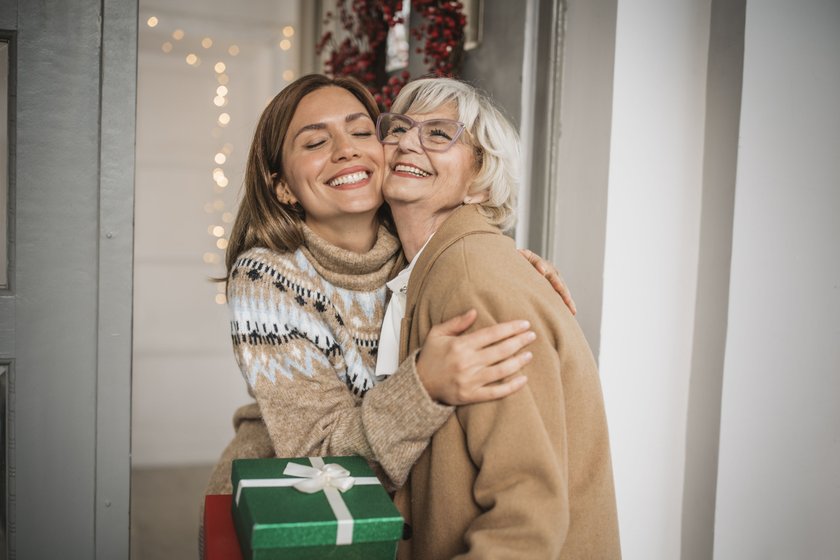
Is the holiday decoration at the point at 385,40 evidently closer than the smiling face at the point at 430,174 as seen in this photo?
No

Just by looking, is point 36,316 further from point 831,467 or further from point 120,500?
point 831,467

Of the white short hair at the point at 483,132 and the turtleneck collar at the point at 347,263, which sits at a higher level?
the white short hair at the point at 483,132

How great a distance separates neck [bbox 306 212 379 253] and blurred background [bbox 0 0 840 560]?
0.44 metres

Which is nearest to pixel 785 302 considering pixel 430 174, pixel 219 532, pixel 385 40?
pixel 430 174

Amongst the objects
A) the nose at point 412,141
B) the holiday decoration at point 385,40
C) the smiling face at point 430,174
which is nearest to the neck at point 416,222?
the smiling face at point 430,174

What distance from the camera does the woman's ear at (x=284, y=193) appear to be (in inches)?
67.1

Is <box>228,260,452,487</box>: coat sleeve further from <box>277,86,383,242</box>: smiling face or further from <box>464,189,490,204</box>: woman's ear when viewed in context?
<box>464,189,490,204</box>: woman's ear

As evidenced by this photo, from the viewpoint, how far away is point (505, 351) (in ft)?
3.68

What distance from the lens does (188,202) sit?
3.95m

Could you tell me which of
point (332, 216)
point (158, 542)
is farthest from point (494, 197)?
point (158, 542)

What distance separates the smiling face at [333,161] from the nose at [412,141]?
18 cm

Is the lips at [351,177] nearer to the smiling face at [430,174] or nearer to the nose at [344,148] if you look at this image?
the nose at [344,148]

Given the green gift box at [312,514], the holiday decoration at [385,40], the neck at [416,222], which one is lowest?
the green gift box at [312,514]

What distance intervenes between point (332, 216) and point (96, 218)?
1.62 ft
